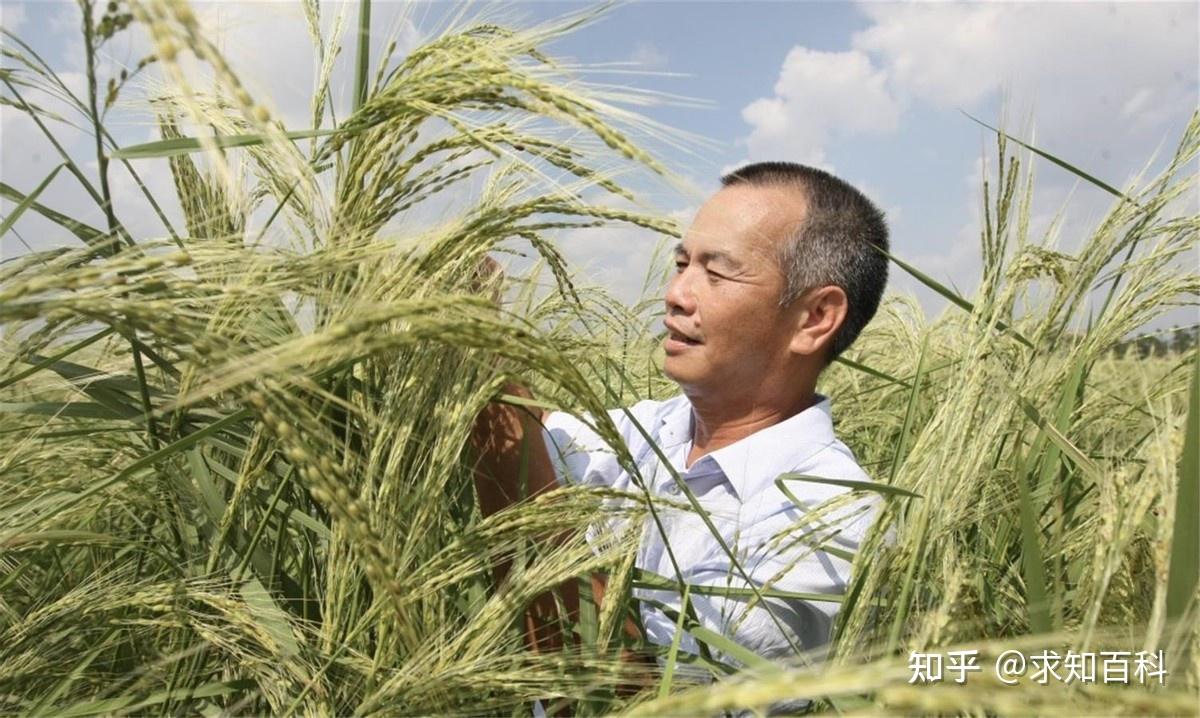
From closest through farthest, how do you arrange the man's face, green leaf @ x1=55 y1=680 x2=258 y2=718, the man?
1. green leaf @ x1=55 y1=680 x2=258 y2=718
2. the man
3. the man's face

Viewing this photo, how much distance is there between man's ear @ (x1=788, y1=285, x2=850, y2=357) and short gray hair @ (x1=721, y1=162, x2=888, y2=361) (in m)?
0.02

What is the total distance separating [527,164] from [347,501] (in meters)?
0.40

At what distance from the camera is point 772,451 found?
6.28 feet

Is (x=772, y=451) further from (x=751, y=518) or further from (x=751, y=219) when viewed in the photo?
(x=751, y=219)

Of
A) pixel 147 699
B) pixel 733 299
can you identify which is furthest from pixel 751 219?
pixel 147 699

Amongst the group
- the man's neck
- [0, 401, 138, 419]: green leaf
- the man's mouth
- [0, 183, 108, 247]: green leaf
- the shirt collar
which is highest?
[0, 183, 108, 247]: green leaf

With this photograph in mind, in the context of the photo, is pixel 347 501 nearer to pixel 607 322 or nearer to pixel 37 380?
pixel 37 380

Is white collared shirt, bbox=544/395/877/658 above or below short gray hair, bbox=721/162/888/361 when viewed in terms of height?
below

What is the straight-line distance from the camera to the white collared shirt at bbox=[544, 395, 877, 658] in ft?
4.42

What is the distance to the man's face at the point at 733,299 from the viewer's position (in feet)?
6.52

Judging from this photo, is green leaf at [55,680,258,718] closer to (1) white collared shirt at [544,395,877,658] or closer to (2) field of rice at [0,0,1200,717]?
(2) field of rice at [0,0,1200,717]

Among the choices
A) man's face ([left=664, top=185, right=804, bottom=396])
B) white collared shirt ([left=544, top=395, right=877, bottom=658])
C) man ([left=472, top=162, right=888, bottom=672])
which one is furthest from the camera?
man's face ([left=664, top=185, right=804, bottom=396])

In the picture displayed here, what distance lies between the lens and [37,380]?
1.24 meters

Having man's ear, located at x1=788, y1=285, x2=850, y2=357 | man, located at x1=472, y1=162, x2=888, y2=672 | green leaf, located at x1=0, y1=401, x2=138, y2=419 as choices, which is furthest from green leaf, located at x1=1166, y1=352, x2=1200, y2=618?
man's ear, located at x1=788, y1=285, x2=850, y2=357
